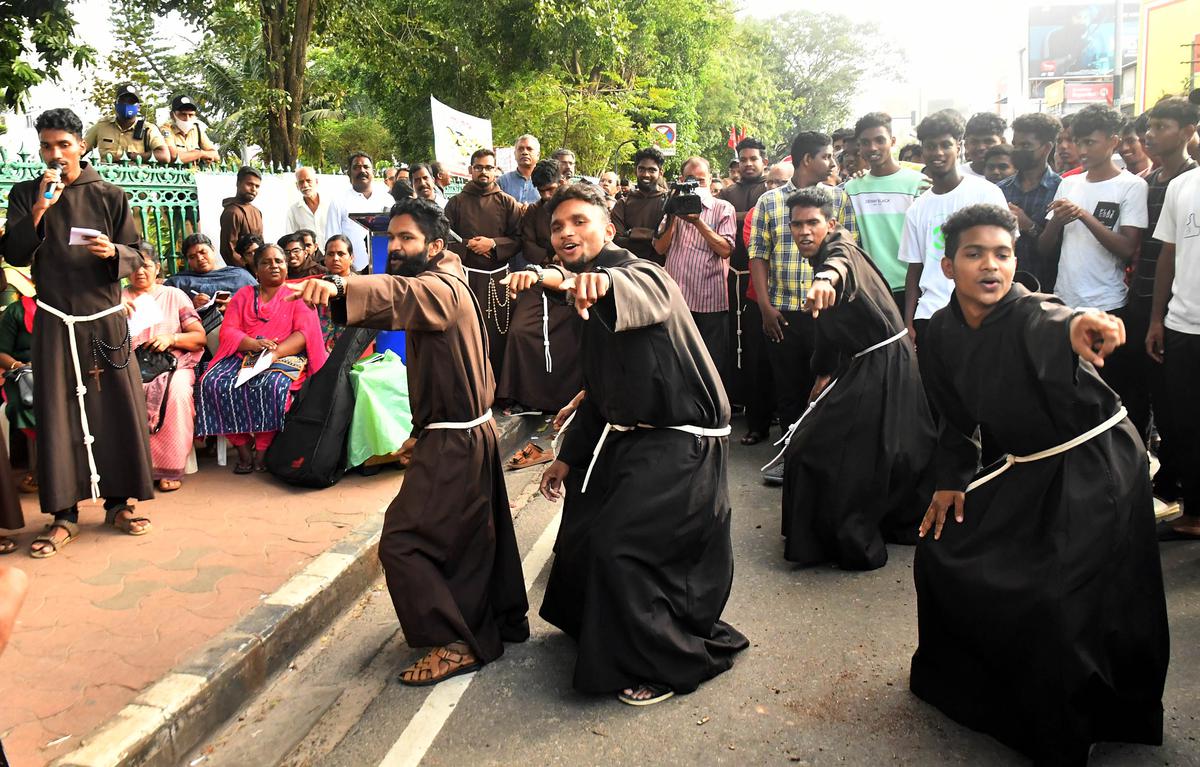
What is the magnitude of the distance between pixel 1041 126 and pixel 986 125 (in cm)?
41

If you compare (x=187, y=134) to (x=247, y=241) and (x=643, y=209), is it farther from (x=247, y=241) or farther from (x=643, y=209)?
(x=643, y=209)

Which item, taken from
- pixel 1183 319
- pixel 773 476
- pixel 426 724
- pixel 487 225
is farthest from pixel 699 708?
pixel 487 225

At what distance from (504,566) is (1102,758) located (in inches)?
90.0

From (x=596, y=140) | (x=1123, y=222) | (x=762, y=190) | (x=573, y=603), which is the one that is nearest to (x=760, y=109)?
(x=596, y=140)

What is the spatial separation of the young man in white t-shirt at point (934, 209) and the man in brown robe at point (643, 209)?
2798 millimetres

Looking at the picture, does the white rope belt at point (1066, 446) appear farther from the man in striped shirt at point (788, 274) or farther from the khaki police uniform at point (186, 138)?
the khaki police uniform at point (186, 138)

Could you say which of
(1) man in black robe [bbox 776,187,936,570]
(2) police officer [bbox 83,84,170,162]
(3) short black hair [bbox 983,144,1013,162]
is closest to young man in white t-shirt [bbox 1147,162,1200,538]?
(1) man in black robe [bbox 776,187,936,570]

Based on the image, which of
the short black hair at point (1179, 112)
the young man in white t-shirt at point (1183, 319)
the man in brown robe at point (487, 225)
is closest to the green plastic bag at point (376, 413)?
the man in brown robe at point (487, 225)

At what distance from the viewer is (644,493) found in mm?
3678

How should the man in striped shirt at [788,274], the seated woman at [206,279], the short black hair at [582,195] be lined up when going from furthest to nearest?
1. the seated woman at [206,279]
2. the man in striped shirt at [788,274]
3. the short black hair at [582,195]

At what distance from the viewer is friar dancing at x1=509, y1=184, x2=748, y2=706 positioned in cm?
358

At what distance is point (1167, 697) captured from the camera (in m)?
3.45

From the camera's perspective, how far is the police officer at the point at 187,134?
31.8 feet

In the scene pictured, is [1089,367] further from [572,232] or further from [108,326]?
[108,326]
